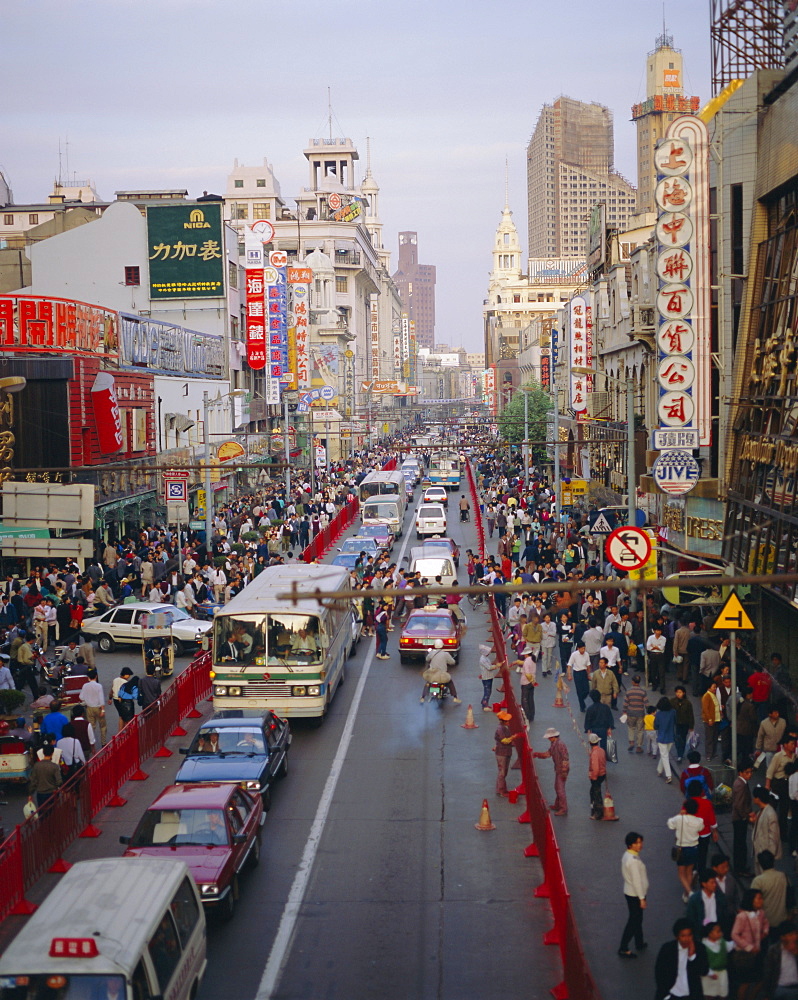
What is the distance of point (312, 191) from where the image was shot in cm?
17338

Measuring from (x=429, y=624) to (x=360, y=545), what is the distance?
1431 centimetres

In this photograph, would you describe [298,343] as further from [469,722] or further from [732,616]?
[732,616]

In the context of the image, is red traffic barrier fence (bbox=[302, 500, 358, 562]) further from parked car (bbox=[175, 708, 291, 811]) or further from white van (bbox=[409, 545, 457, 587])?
parked car (bbox=[175, 708, 291, 811])

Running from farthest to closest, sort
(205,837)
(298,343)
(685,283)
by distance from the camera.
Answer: (298,343), (685,283), (205,837)

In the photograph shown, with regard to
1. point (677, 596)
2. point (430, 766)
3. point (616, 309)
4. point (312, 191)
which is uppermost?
point (312, 191)

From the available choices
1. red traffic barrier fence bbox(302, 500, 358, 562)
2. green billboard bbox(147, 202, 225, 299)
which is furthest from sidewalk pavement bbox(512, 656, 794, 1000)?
green billboard bbox(147, 202, 225, 299)

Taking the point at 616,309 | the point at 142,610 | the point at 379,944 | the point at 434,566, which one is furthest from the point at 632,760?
the point at 616,309

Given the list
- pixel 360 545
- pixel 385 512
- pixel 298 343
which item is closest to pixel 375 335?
pixel 298 343

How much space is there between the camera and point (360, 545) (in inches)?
1644

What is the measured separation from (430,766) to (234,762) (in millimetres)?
3862

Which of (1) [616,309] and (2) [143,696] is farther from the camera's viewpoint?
(1) [616,309]

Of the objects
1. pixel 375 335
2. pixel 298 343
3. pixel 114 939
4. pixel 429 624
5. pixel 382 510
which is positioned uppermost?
pixel 375 335

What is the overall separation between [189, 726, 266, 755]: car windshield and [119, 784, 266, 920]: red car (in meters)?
2.98

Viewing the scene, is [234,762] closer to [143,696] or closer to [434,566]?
[143,696]
